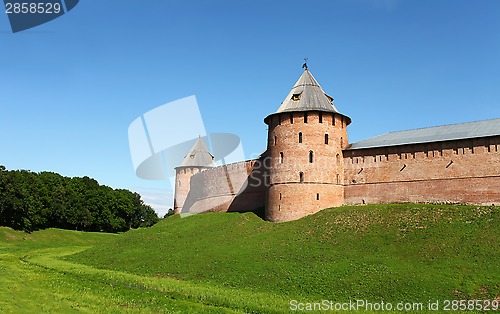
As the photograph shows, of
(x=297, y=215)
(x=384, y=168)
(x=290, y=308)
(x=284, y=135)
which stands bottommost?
(x=290, y=308)

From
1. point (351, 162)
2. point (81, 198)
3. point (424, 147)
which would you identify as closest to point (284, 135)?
point (351, 162)

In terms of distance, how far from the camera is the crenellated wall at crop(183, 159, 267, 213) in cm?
3828

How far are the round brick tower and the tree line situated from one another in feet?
105

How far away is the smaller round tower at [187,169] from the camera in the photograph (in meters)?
55.4

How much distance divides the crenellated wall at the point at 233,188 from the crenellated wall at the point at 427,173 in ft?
25.8

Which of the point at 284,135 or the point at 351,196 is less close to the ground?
the point at 284,135

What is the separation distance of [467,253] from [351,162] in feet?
41.1

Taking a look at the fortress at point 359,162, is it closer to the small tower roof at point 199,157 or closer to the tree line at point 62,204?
the small tower roof at point 199,157

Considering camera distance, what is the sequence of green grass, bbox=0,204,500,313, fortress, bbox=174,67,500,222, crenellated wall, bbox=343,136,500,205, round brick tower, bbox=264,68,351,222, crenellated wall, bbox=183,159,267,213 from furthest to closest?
crenellated wall, bbox=183,159,267,213 < round brick tower, bbox=264,68,351,222 < fortress, bbox=174,67,500,222 < crenellated wall, bbox=343,136,500,205 < green grass, bbox=0,204,500,313

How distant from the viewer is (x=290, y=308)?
1775 cm

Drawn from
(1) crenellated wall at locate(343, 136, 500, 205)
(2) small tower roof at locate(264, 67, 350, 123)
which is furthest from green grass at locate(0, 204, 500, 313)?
(2) small tower roof at locate(264, 67, 350, 123)

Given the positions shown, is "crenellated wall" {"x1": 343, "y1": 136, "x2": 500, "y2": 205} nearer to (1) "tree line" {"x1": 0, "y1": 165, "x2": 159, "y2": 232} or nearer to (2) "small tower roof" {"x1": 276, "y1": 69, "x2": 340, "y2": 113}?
(2) "small tower roof" {"x1": 276, "y1": 69, "x2": 340, "y2": 113}

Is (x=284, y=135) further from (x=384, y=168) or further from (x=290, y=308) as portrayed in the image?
(x=290, y=308)

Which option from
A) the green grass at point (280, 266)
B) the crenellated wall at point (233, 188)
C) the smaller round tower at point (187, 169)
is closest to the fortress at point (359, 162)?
the green grass at point (280, 266)
